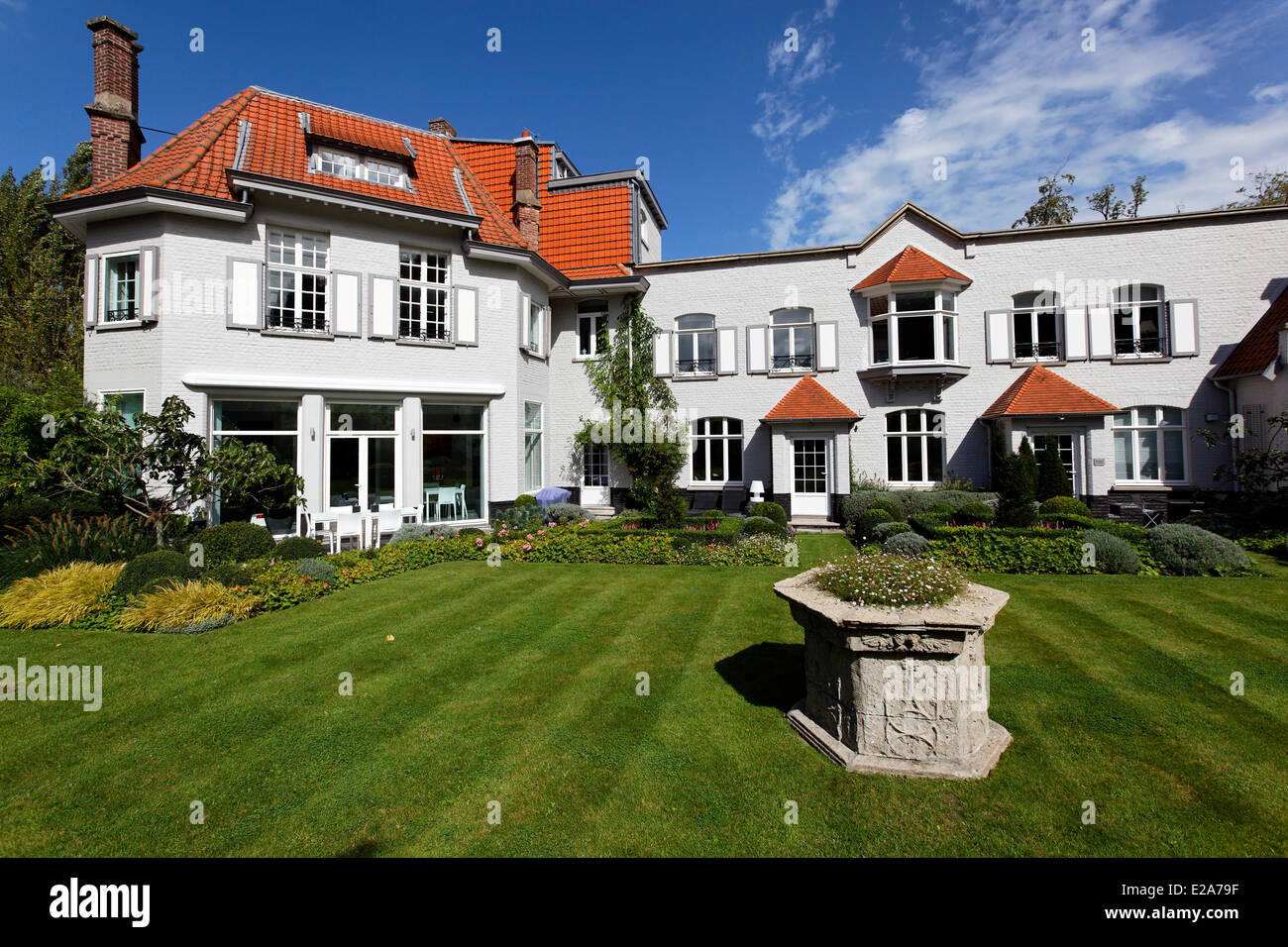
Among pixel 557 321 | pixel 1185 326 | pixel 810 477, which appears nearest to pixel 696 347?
pixel 557 321

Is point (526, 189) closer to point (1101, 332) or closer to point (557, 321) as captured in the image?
point (557, 321)

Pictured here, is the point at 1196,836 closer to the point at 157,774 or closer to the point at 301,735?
the point at 301,735

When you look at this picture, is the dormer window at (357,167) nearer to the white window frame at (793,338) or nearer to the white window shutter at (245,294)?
the white window shutter at (245,294)

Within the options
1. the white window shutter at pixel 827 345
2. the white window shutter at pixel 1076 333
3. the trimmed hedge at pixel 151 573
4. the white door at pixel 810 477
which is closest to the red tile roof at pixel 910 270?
the white window shutter at pixel 827 345

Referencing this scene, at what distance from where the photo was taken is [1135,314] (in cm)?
1653

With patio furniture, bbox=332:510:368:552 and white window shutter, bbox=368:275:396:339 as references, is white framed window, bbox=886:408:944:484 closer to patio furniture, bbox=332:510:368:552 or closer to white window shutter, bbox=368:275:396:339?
white window shutter, bbox=368:275:396:339

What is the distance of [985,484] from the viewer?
1694 centimetres

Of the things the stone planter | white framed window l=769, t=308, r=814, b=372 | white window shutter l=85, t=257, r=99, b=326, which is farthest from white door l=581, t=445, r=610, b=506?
the stone planter

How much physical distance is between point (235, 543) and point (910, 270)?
57.6 ft

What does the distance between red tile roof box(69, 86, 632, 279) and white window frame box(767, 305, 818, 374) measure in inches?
210

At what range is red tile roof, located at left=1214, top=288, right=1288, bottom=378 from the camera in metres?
14.3

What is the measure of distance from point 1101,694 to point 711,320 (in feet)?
51.2

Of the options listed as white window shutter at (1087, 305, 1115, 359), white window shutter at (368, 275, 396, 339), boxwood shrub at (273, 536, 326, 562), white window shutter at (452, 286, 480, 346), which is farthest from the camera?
white window shutter at (1087, 305, 1115, 359)

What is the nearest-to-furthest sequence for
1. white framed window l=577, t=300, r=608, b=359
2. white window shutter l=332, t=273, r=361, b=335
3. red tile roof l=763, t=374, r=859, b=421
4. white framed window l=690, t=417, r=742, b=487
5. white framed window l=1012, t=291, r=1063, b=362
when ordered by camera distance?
white window shutter l=332, t=273, r=361, b=335
red tile roof l=763, t=374, r=859, b=421
white framed window l=1012, t=291, r=1063, b=362
white framed window l=690, t=417, r=742, b=487
white framed window l=577, t=300, r=608, b=359
